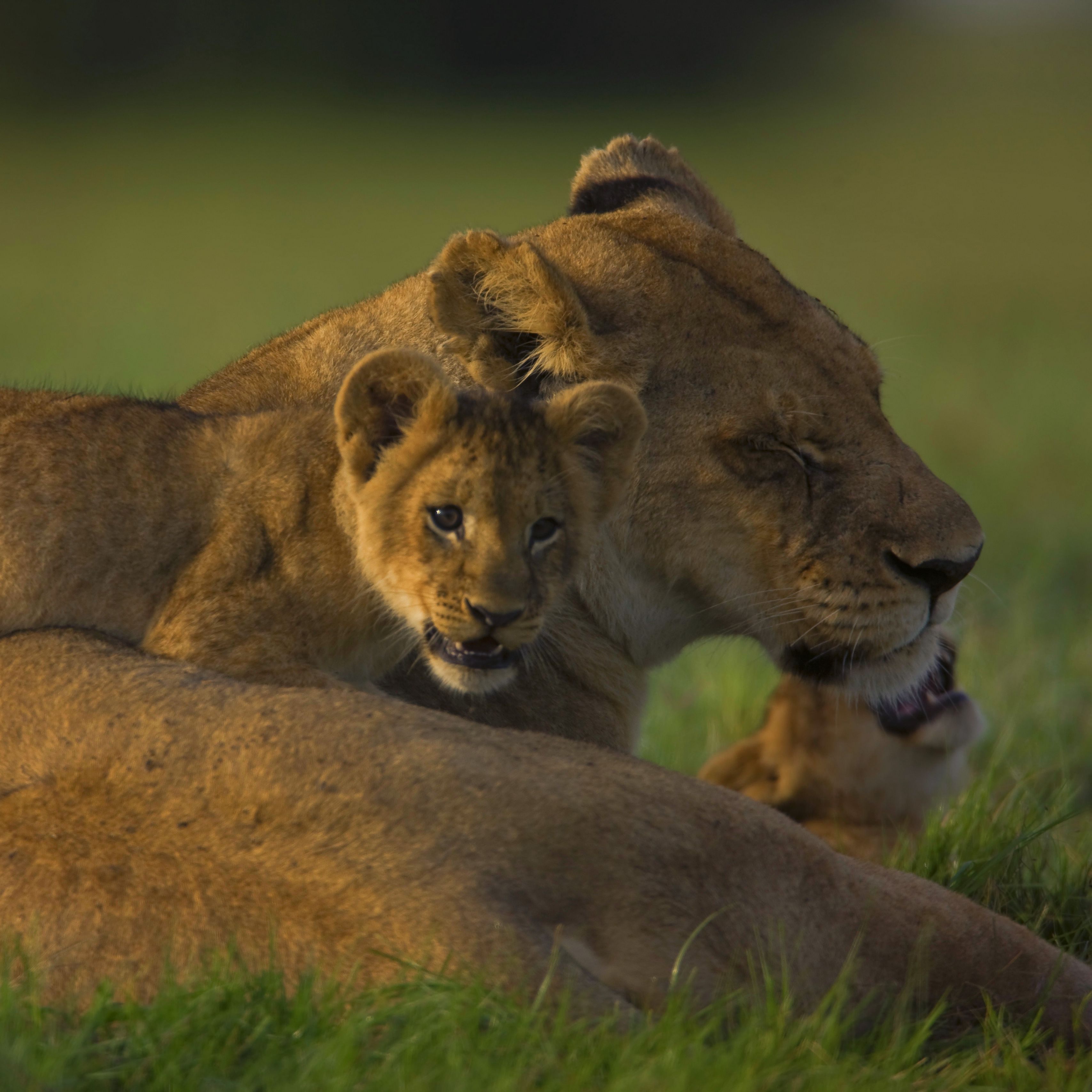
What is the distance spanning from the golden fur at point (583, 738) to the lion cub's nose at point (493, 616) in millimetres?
234

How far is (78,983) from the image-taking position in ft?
7.80

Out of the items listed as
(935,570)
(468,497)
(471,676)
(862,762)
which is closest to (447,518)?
(468,497)

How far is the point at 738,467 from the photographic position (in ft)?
11.2

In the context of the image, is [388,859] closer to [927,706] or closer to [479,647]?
[479,647]

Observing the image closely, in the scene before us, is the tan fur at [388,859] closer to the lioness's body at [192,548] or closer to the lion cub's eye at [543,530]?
the lioness's body at [192,548]

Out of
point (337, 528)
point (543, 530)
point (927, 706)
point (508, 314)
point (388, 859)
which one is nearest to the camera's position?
point (388, 859)

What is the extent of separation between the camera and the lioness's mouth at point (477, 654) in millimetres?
2941

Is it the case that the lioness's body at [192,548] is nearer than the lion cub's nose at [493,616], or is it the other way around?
the lion cub's nose at [493,616]

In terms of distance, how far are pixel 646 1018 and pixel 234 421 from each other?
1.58 metres

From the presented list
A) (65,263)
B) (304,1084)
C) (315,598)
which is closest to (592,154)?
(315,598)

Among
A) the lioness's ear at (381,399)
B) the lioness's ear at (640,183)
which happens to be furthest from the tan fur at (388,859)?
the lioness's ear at (640,183)

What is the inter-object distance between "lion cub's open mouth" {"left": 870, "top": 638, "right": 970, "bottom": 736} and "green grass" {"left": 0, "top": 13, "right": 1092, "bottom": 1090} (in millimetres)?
261

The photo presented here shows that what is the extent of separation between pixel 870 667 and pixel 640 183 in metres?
1.45

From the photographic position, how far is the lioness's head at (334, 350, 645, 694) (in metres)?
2.90
